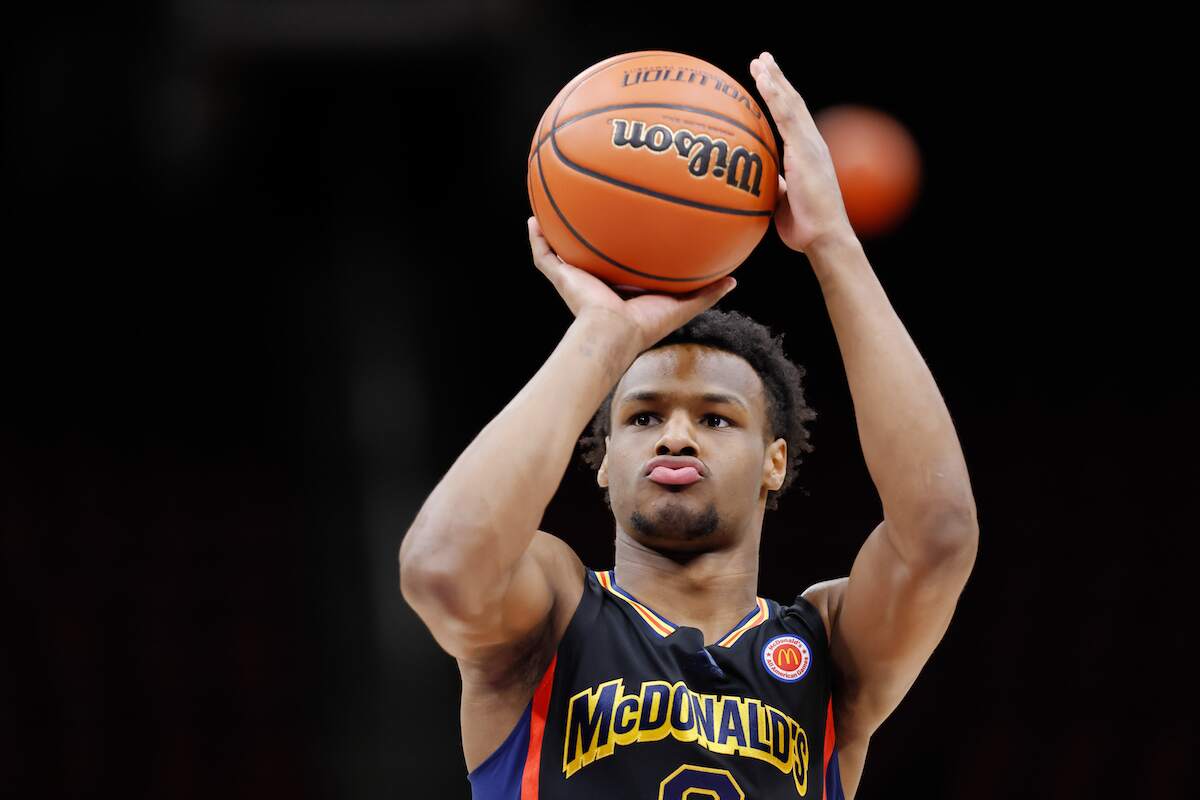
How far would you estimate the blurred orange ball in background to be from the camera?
6.11 m

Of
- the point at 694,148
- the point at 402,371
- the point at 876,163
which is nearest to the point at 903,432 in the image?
the point at 694,148

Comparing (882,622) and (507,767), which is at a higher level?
(882,622)

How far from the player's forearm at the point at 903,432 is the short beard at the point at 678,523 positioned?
35cm

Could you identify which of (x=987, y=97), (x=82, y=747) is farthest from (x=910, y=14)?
(x=82, y=747)

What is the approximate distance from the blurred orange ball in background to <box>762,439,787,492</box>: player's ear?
331 cm

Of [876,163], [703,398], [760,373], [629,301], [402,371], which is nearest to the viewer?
[629,301]

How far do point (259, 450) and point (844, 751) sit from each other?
15.5 feet

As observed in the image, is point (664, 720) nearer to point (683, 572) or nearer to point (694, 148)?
point (683, 572)

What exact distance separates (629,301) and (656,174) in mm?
252

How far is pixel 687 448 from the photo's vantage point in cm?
262

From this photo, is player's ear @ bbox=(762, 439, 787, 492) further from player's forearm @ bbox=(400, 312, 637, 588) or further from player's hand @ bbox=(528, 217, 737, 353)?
player's forearm @ bbox=(400, 312, 637, 588)

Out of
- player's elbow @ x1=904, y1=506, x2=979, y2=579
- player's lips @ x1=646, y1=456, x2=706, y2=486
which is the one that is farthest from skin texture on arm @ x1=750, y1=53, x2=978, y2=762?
player's lips @ x1=646, y1=456, x2=706, y2=486

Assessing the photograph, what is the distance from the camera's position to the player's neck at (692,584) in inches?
105

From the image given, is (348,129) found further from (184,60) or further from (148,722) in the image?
(148,722)
